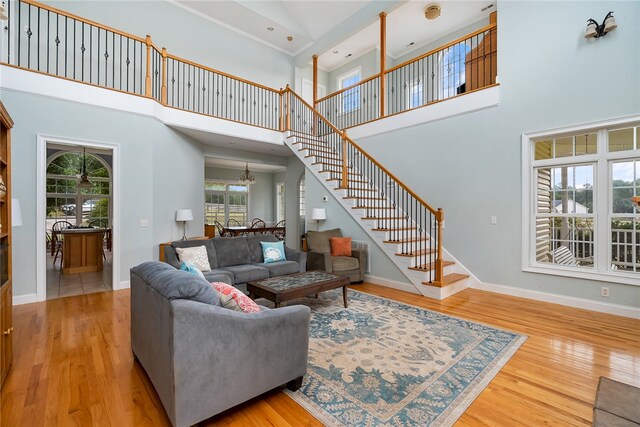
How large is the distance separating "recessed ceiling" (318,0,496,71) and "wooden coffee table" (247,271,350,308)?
5.87m

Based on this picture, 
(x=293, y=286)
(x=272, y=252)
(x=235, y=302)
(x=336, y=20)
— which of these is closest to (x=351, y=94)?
(x=336, y=20)

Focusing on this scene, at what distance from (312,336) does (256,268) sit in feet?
5.32

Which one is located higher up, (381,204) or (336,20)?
(336,20)

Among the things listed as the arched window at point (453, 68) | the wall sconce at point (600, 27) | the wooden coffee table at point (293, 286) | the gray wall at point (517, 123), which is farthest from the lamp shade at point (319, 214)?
the wall sconce at point (600, 27)

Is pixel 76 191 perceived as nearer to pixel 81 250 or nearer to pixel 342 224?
pixel 81 250

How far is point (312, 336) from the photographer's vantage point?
2.96 metres

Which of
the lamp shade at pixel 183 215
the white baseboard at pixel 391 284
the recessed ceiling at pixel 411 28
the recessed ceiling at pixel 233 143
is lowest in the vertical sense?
the white baseboard at pixel 391 284

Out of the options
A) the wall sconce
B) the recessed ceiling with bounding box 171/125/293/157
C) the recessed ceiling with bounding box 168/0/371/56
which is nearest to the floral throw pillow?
the recessed ceiling with bounding box 171/125/293/157

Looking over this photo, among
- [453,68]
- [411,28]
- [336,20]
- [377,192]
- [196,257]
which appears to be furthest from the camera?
[411,28]

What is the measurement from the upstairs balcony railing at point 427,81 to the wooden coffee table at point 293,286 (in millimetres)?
3827

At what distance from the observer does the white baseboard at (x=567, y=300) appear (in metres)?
3.49

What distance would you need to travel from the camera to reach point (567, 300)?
389cm

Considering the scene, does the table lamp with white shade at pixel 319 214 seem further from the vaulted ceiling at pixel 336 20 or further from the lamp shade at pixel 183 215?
the vaulted ceiling at pixel 336 20

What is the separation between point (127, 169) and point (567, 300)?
670 cm
